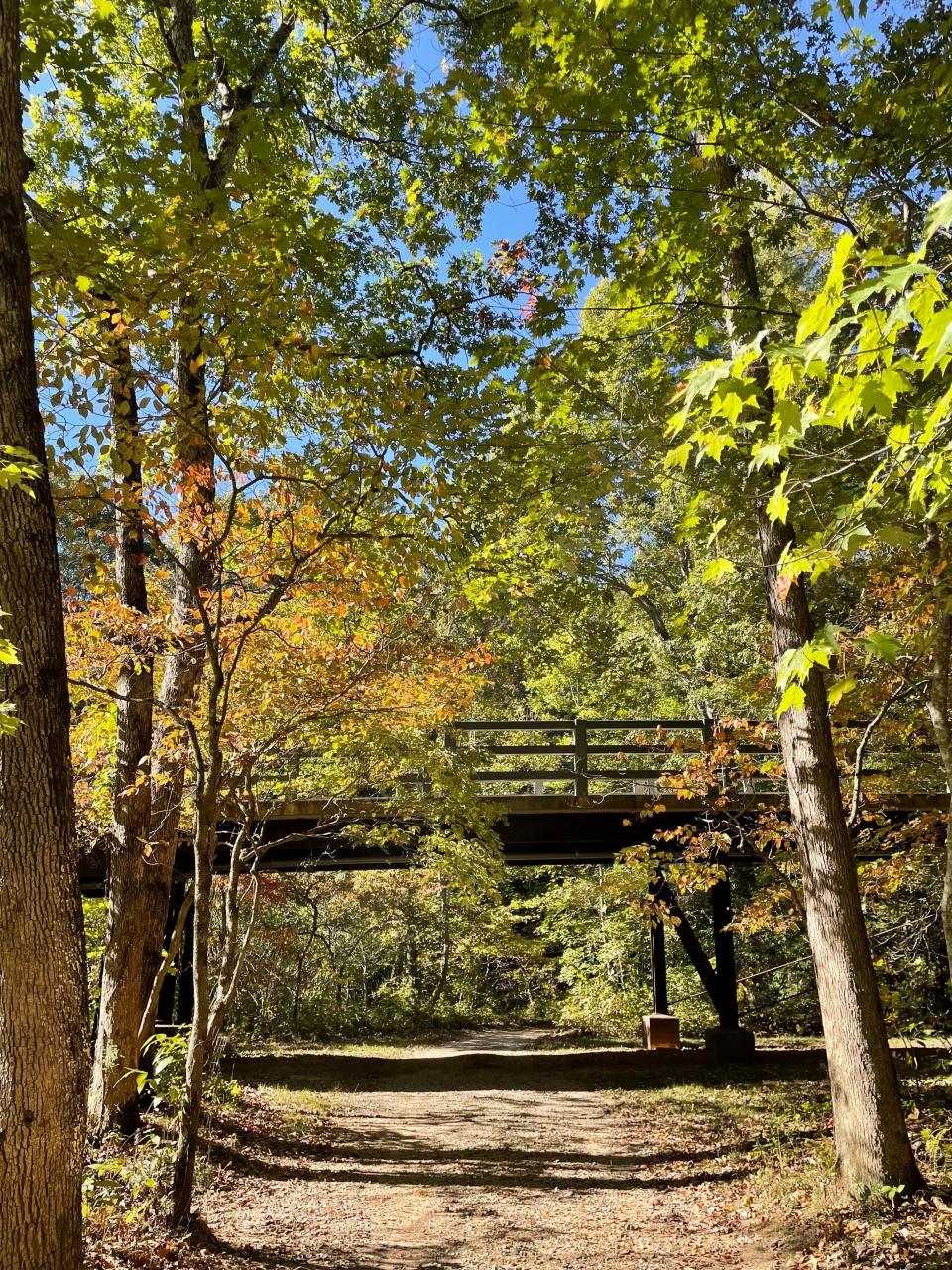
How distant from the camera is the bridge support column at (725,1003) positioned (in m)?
12.4

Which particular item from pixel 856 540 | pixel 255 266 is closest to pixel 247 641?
pixel 255 266

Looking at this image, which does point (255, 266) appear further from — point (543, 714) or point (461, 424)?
point (543, 714)

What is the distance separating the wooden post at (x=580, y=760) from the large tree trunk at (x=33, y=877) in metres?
9.71

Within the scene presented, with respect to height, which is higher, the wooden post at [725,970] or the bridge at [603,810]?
the bridge at [603,810]

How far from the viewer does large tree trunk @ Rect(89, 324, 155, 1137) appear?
7008mm

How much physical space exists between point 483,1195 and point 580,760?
6.45 m

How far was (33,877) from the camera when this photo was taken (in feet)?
10.4

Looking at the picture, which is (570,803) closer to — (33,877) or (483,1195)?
(483,1195)

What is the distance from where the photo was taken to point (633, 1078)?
12.3m

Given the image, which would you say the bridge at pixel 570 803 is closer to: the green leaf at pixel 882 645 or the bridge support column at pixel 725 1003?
the bridge support column at pixel 725 1003

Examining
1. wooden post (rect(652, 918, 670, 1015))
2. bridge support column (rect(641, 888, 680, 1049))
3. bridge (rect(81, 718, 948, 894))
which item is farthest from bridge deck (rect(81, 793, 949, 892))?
wooden post (rect(652, 918, 670, 1015))

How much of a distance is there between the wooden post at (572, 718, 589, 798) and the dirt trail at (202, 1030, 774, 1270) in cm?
A: 418

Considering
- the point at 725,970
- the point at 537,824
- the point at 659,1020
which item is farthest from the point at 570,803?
the point at 659,1020

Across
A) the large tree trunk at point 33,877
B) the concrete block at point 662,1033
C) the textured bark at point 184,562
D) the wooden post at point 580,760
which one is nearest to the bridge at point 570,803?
the wooden post at point 580,760
